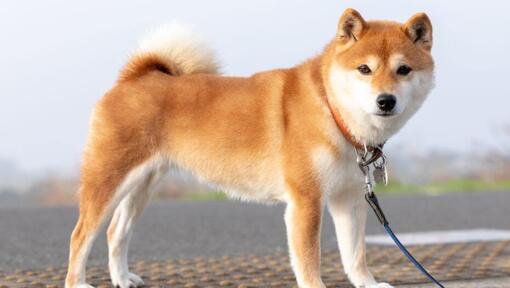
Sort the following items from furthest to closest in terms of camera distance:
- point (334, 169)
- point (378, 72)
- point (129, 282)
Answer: point (129, 282)
point (334, 169)
point (378, 72)

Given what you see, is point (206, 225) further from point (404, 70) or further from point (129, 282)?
point (404, 70)

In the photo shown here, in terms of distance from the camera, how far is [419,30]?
5023mm

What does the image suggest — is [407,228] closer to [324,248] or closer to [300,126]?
[324,248]

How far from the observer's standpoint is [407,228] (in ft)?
32.2

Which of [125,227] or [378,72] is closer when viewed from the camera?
[378,72]

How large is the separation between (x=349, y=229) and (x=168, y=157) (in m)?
1.35

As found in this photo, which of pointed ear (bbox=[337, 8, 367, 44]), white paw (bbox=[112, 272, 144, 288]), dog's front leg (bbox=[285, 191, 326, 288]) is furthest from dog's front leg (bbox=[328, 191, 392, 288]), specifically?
white paw (bbox=[112, 272, 144, 288])

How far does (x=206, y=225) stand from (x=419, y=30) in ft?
18.1

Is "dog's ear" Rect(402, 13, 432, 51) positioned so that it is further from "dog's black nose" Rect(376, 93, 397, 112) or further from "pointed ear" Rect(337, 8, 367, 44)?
"dog's black nose" Rect(376, 93, 397, 112)

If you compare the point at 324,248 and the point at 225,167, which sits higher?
the point at 225,167

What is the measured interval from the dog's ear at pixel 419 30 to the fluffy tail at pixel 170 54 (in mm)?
1692

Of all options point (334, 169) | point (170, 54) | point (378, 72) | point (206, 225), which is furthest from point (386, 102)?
point (206, 225)

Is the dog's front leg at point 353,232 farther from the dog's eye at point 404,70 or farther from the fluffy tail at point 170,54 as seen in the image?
the fluffy tail at point 170,54

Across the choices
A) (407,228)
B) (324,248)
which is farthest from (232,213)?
(324,248)
